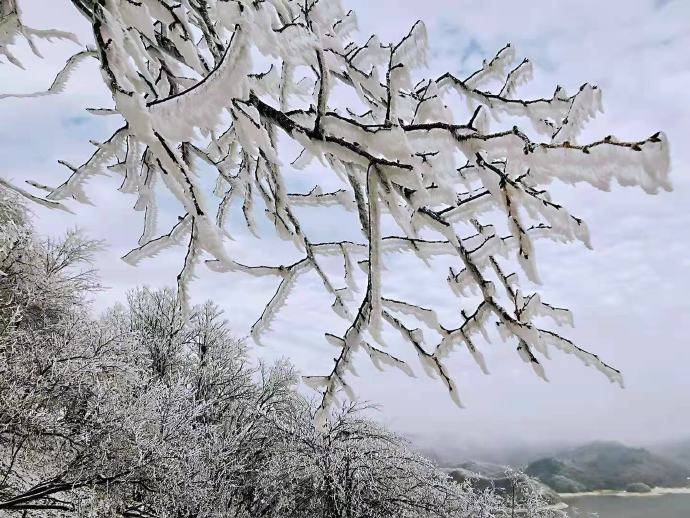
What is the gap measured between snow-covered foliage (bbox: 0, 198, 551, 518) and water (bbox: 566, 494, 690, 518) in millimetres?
37891

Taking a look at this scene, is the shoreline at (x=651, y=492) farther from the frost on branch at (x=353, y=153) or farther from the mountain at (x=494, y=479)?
the frost on branch at (x=353, y=153)

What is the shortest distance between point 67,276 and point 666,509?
177 ft

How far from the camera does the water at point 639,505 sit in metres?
43.3

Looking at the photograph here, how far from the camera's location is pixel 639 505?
1845 inches

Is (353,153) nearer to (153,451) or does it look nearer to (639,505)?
(153,451)

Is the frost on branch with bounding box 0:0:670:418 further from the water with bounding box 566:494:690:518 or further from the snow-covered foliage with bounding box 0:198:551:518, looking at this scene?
the water with bounding box 566:494:690:518

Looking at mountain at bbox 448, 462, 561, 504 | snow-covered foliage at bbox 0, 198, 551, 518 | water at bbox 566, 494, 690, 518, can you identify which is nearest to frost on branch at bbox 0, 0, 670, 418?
snow-covered foliage at bbox 0, 198, 551, 518

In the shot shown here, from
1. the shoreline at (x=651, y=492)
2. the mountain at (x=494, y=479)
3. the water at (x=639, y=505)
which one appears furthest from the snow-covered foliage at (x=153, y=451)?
the shoreline at (x=651, y=492)

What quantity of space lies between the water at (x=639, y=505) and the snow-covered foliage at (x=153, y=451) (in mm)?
37891

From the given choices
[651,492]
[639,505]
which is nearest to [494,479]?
[639,505]

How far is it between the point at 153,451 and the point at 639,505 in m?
52.5

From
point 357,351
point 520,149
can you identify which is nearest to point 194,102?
point 520,149

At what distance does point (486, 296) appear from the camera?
4.55ft

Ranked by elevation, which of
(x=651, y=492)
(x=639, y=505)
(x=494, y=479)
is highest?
(x=651, y=492)
